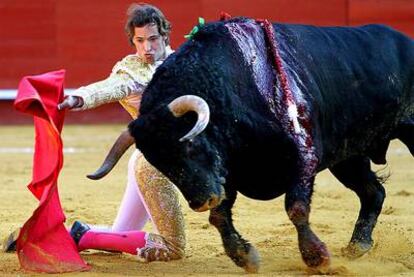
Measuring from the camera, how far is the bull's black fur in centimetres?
333

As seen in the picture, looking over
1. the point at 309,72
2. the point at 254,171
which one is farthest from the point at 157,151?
the point at 309,72

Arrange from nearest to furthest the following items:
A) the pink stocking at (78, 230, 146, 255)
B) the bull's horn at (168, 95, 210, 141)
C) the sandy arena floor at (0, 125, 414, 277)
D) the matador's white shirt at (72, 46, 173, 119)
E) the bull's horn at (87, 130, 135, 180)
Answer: the bull's horn at (168, 95, 210, 141)
the bull's horn at (87, 130, 135, 180)
the matador's white shirt at (72, 46, 173, 119)
the sandy arena floor at (0, 125, 414, 277)
the pink stocking at (78, 230, 146, 255)

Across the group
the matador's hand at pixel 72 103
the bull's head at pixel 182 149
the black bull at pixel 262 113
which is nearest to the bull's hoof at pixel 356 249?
the black bull at pixel 262 113

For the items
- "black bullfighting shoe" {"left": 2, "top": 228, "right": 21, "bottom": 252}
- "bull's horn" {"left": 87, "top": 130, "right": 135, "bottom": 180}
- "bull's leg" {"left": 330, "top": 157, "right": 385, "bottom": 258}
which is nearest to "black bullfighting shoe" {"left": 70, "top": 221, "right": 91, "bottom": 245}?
"black bullfighting shoe" {"left": 2, "top": 228, "right": 21, "bottom": 252}

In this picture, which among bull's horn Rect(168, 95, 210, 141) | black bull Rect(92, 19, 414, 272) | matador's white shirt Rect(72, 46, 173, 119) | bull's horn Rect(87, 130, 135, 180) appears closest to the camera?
bull's horn Rect(168, 95, 210, 141)

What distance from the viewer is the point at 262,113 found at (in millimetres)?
3514

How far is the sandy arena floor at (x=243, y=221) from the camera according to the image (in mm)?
3879

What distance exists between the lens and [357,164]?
4410 millimetres

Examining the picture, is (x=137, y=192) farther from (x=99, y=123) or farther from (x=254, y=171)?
(x=99, y=123)

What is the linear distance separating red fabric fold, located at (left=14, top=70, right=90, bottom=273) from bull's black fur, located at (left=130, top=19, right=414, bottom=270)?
48cm

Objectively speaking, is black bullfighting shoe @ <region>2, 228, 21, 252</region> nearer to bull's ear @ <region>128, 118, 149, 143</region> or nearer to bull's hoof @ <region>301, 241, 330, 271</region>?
bull's ear @ <region>128, 118, 149, 143</region>

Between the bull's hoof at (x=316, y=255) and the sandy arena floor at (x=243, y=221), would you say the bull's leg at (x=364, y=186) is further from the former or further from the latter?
the bull's hoof at (x=316, y=255)

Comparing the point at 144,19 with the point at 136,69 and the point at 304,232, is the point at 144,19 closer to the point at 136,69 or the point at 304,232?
the point at 136,69

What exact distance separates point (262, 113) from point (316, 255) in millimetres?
508
